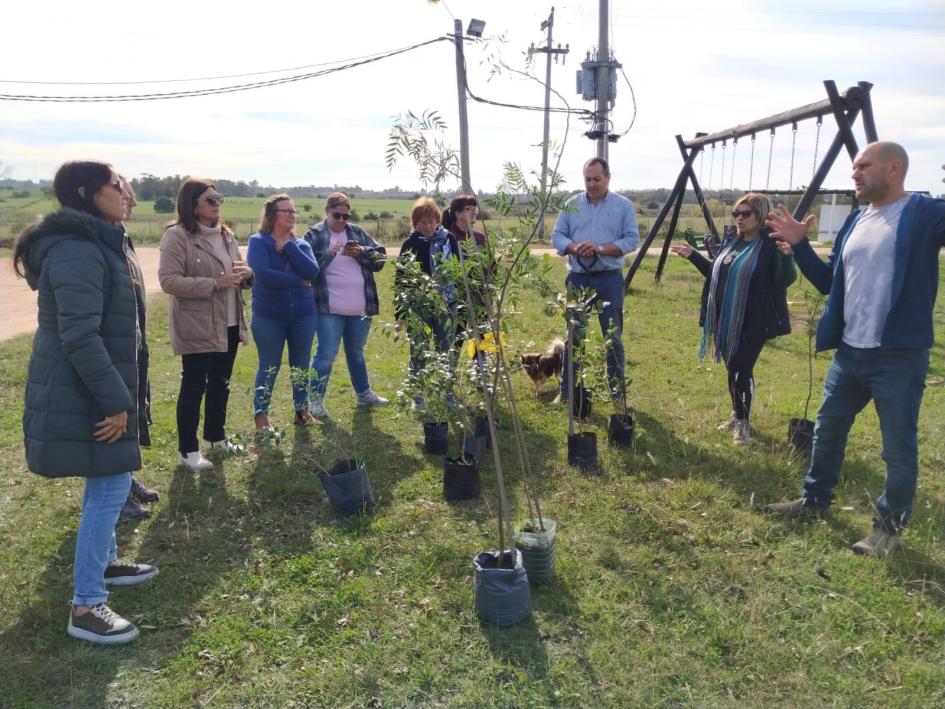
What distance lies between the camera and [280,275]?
492 centimetres

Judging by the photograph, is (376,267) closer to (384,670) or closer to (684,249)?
(684,249)

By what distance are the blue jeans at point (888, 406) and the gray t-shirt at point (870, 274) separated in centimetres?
10

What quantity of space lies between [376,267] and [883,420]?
373 centimetres

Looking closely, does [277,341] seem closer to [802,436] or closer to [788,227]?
[788,227]

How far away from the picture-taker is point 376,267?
560 cm

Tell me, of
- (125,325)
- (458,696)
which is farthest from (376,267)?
(458,696)

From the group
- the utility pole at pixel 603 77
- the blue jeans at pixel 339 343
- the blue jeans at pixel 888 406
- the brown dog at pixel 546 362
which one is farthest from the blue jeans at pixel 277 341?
the utility pole at pixel 603 77

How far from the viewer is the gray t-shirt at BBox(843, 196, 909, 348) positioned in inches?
127

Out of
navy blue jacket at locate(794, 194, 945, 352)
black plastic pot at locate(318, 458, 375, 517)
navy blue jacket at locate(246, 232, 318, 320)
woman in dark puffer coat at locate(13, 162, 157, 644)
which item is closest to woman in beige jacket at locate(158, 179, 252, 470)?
navy blue jacket at locate(246, 232, 318, 320)

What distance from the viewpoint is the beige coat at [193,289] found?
14.0 ft

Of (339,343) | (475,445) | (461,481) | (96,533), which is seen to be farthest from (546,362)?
(96,533)

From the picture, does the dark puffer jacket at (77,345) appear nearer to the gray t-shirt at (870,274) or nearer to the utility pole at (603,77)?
the gray t-shirt at (870,274)

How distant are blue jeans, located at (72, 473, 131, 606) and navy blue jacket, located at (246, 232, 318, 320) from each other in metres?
2.28

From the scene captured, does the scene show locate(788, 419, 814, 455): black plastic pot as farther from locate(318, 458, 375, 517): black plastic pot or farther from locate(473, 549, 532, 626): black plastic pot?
locate(318, 458, 375, 517): black plastic pot
